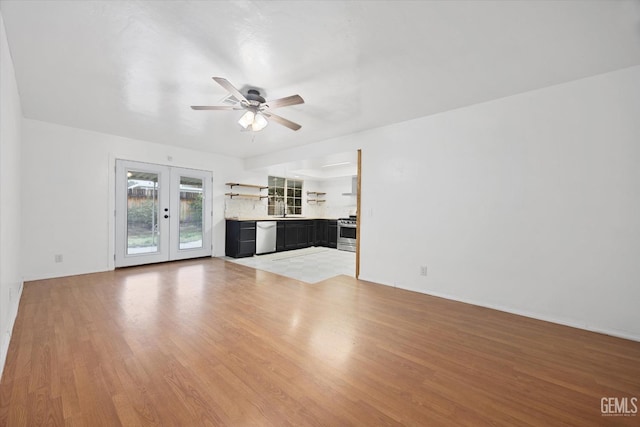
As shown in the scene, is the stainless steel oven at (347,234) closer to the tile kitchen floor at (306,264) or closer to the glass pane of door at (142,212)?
the tile kitchen floor at (306,264)

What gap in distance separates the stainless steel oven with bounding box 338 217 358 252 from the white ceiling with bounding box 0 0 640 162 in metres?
4.02

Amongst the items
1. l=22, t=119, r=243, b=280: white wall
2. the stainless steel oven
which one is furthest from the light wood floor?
the stainless steel oven

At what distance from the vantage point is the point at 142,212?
494 cm

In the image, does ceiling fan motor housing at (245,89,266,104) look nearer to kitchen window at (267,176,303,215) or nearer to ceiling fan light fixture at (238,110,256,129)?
ceiling fan light fixture at (238,110,256,129)

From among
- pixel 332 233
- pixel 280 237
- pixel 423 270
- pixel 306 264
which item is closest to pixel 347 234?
pixel 332 233

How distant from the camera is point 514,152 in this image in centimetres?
287

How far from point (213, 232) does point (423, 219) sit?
4.65 meters

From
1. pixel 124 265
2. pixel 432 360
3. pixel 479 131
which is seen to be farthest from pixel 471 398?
pixel 124 265

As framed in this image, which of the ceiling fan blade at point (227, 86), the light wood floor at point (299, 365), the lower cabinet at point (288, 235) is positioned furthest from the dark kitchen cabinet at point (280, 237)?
the ceiling fan blade at point (227, 86)

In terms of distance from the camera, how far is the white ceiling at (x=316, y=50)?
1.69 metres

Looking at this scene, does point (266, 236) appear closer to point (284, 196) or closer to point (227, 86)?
point (284, 196)

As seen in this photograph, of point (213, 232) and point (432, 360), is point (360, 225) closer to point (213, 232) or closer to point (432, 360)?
point (432, 360)

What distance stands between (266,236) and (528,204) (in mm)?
5131

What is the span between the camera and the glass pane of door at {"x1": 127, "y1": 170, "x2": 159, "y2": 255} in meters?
4.82
